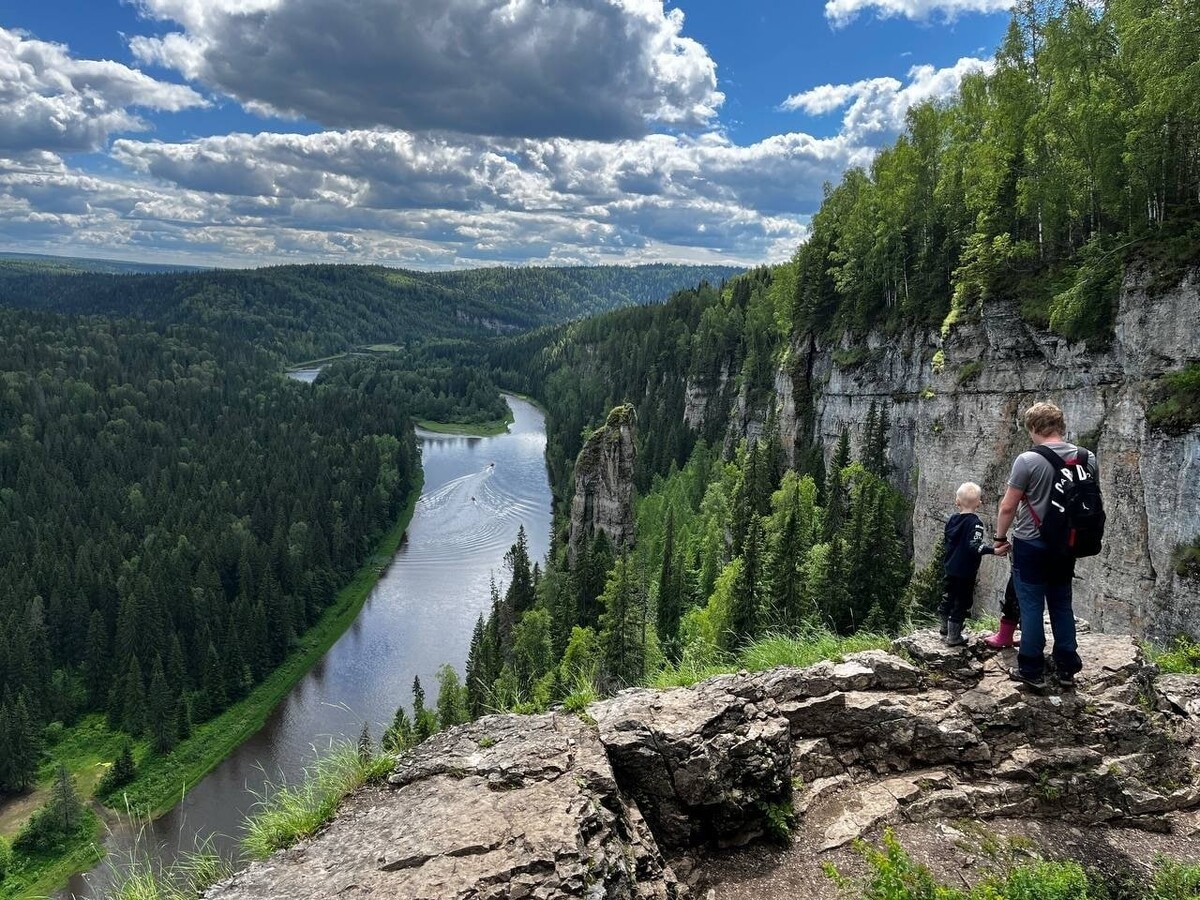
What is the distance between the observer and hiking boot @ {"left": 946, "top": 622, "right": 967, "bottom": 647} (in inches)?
359

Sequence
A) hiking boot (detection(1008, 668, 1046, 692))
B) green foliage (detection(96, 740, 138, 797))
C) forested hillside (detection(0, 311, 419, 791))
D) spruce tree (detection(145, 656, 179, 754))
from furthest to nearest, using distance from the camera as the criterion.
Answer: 1. forested hillside (detection(0, 311, 419, 791))
2. spruce tree (detection(145, 656, 179, 754))
3. green foliage (detection(96, 740, 138, 797))
4. hiking boot (detection(1008, 668, 1046, 692))

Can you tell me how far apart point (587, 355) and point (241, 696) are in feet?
411

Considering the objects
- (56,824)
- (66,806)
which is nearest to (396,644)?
(66,806)

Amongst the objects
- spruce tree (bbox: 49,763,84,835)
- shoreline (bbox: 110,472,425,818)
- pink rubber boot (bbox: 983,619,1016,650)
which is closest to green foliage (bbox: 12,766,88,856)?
spruce tree (bbox: 49,763,84,835)

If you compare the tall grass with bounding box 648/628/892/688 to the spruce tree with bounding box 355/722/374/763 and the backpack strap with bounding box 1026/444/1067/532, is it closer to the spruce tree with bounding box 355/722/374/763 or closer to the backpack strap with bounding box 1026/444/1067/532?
the backpack strap with bounding box 1026/444/1067/532

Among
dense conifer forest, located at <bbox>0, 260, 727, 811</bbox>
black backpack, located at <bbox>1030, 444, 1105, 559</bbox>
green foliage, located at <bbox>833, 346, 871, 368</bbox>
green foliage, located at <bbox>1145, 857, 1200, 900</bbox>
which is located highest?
green foliage, located at <bbox>833, 346, 871, 368</bbox>

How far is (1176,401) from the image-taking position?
19781 mm

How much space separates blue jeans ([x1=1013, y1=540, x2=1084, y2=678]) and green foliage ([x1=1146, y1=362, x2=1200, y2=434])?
15.3 m

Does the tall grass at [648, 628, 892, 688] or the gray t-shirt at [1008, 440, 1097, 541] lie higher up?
the gray t-shirt at [1008, 440, 1097, 541]

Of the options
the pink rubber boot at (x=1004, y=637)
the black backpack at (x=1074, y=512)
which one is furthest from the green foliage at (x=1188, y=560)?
the black backpack at (x=1074, y=512)

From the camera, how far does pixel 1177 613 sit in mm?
19078

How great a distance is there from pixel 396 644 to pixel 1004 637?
60.0 m

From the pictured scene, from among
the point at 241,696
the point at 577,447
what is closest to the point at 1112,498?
the point at 241,696

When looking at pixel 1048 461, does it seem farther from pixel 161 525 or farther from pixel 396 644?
pixel 161 525
